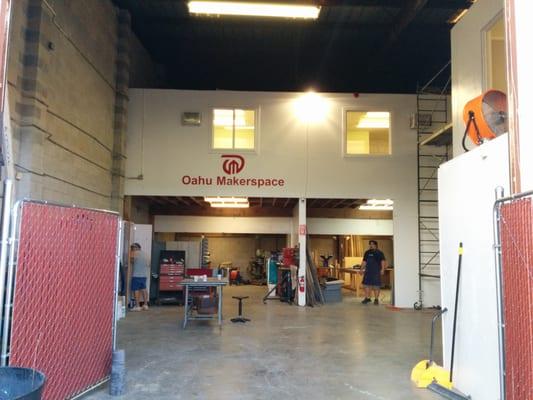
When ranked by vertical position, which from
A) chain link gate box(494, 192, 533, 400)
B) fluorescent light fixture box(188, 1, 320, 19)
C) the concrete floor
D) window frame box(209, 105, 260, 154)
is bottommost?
the concrete floor

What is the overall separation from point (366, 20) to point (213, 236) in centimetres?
1031

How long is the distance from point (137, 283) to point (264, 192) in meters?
3.71

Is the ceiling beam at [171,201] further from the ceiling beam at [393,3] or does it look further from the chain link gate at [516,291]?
the chain link gate at [516,291]

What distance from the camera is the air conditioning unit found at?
1101 centimetres

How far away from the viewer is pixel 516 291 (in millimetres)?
2727

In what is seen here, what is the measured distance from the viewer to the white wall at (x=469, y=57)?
6418mm

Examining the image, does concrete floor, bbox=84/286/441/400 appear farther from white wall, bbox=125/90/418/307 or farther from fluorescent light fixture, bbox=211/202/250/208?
fluorescent light fixture, bbox=211/202/250/208

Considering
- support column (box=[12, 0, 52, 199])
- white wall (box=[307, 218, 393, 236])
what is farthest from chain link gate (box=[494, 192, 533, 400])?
white wall (box=[307, 218, 393, 236])

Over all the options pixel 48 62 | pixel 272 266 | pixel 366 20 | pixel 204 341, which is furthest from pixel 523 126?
pixel 272 266

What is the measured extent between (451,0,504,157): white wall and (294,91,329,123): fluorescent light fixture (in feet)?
13.3

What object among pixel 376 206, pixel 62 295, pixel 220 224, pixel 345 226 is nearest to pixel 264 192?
pixel 220 224

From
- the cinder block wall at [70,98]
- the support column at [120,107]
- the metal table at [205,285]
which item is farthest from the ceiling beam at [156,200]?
the metal table at [205,285]

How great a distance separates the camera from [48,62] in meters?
6.96

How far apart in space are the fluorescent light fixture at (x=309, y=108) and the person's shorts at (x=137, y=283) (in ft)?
18.0
